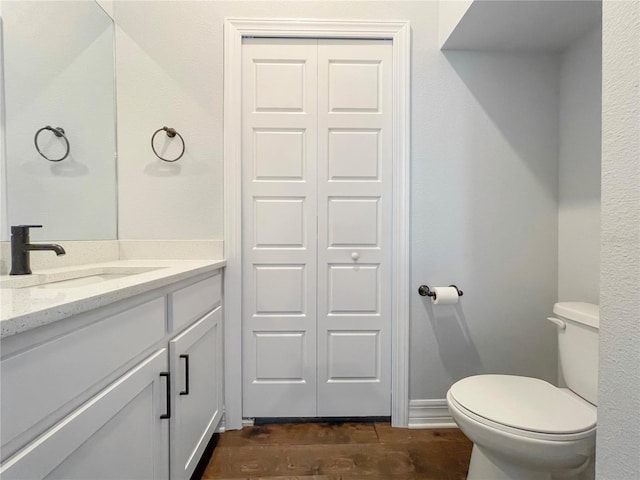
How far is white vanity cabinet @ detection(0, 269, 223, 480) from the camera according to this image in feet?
1.67

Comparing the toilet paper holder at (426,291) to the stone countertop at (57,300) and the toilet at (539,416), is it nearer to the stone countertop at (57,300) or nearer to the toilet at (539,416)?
the toilet at (539,416)

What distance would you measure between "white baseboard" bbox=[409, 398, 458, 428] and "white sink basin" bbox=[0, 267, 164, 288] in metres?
1.52

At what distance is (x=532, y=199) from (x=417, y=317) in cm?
90

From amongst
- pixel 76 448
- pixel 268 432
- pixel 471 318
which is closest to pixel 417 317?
pixel 471 318

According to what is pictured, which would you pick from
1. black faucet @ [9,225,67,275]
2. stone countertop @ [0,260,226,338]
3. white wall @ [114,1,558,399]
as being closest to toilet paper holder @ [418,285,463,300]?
white wall @ [114,1,558,399]

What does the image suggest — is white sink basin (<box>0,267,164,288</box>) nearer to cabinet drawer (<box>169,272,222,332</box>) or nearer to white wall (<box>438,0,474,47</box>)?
cabinet drawer (<box>169,272,222,332</box>)

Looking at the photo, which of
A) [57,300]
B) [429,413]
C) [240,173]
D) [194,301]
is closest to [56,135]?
[240,173]

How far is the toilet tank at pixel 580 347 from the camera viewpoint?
45.6 inches

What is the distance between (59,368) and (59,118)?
1267 mm

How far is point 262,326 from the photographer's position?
1.63 meters

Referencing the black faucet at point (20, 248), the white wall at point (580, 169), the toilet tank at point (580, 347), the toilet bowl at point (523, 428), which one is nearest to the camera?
the toilet bowl at point (523, 428)

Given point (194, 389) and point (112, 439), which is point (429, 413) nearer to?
point (194, 389)

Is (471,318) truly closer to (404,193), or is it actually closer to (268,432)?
(404,193)

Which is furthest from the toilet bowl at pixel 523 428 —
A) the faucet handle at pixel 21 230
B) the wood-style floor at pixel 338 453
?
the faucet handle at pixel 21 230
